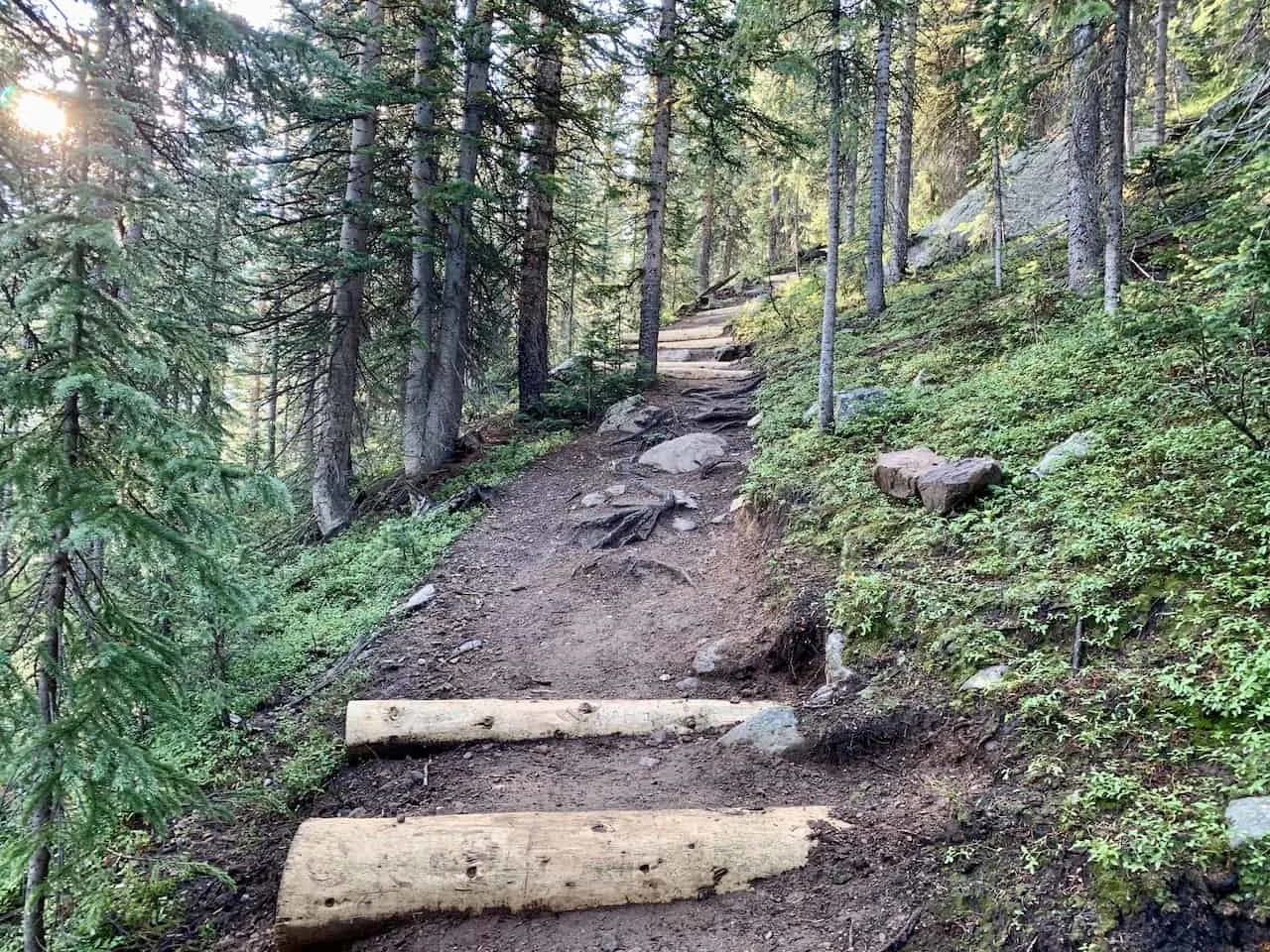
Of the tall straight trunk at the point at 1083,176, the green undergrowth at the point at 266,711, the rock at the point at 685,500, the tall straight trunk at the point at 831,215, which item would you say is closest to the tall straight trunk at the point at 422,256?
the green undergrowth at the point at 266,711

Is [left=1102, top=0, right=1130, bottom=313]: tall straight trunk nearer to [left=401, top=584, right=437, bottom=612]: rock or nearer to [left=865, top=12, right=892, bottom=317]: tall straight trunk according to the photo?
[left=865, top=12, right=892, bottom=317]: tall straight trunk

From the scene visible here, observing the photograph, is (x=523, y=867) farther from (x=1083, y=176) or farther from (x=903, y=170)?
(x=903, y=170)

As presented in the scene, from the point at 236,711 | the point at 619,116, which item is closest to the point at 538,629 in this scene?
the point at 236,711

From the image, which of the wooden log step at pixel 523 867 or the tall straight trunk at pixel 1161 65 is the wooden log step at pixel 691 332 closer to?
the tall straight trunk at pixel 1161 65

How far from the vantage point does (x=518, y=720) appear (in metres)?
5.23

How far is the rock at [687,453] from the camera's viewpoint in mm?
11047

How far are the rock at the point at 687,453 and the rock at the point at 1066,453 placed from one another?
5583mm

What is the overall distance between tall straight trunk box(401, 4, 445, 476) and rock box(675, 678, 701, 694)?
7.81 metres

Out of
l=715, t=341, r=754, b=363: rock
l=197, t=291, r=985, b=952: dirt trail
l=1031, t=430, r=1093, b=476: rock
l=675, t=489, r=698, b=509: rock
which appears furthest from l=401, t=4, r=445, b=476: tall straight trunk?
l=1031, t=430, r=1093, b=476: rock

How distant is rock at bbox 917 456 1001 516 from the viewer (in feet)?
19.2

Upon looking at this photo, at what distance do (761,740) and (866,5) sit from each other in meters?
8.68

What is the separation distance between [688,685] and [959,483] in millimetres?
2987

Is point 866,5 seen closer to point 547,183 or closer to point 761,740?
point 547,183

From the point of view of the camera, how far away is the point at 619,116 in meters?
16.7
